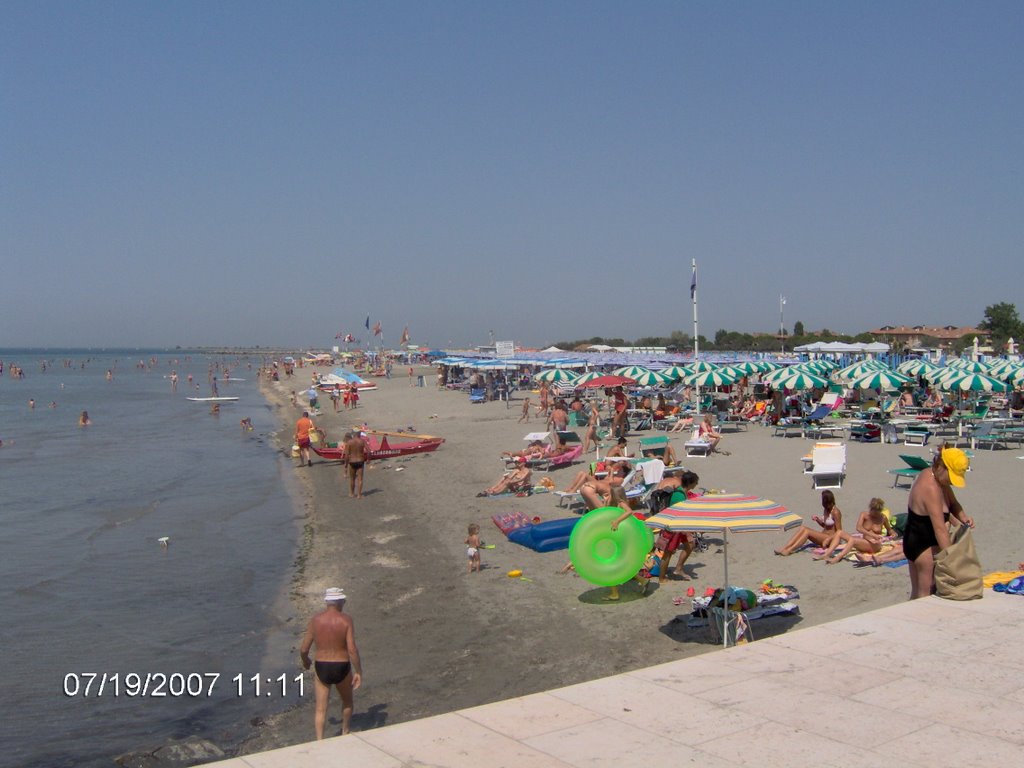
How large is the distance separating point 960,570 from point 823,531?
3425mm

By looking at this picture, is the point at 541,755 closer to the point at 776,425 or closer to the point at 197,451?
the point at 776,425

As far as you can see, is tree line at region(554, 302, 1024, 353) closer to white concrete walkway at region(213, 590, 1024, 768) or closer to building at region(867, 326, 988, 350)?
building at region(867, 326, 988, 350)

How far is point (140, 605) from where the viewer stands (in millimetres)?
9797

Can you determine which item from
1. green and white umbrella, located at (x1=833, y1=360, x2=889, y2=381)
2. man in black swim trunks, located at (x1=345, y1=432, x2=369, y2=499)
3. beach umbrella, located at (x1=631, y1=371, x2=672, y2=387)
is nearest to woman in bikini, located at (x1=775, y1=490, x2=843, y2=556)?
man in black swim trunks, located at (x1=345, y1=432, x2=369, y2=499)

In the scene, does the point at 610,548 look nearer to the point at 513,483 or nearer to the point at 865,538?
the point at 865,538

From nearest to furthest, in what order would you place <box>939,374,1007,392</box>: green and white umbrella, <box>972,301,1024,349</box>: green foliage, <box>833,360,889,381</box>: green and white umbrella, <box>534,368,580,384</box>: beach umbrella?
1. <box>939,374,1007,392</box>: green and white umbrella
2. <box>833,360,889,381</box>: green and white umbrella
3. <box>534,368,580,384</box>: beach umbrella
4. <box>972,301,1024,349</box>: green foliage

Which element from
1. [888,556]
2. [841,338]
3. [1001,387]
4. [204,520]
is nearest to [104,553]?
[204,520]

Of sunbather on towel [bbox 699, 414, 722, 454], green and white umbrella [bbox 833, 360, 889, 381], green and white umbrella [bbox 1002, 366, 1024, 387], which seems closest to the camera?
sunbather on towel [bbox 699, 414, 722, 454]

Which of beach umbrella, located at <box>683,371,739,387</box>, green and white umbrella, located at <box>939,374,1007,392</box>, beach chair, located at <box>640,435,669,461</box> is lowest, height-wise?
beach chair, located at <box>640,435,669,461</box>

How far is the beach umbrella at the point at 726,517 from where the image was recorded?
6926 mm

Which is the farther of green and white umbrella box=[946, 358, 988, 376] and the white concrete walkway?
green and white umbrella box=[946, 358, 988, 376]

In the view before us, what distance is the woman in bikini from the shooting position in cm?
934

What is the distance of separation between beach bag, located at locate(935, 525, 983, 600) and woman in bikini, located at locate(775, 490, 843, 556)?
10.4 feet

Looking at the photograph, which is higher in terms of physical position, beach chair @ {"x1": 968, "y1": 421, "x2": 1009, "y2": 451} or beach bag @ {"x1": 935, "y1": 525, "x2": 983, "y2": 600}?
beach bag @ {"x1": 935, "y1": 525, "x2": 983, "y2": 600}
